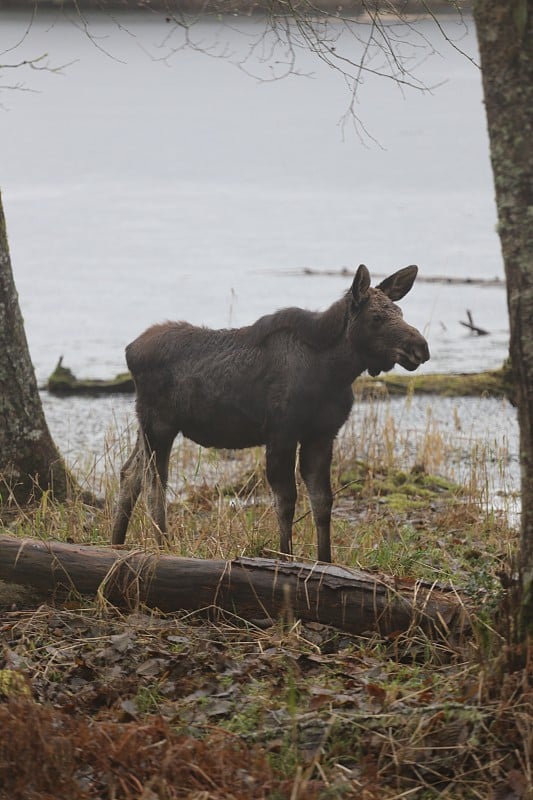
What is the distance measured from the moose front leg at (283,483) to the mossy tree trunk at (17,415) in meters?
2.28

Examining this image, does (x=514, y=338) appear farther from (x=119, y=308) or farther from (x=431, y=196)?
(x=431, y=196)

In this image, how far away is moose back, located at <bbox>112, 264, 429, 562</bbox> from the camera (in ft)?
23.2

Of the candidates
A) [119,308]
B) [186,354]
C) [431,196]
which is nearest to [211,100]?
[431,196]

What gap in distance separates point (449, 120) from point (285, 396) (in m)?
50.1

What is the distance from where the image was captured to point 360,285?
22.9 ft

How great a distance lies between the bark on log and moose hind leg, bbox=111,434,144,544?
2.97ft

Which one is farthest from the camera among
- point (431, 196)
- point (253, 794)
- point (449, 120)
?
point (449, 120)

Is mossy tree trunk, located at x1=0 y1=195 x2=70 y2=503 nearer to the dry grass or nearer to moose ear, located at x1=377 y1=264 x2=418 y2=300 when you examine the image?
the dry grass

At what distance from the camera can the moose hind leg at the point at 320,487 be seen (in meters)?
7.36

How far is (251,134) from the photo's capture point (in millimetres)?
49438

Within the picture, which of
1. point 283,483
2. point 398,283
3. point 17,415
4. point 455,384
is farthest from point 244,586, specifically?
point 455,384

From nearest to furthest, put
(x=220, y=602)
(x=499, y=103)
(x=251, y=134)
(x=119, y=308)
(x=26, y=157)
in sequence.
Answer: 1. (x=499, y=103)
2. (x=220, y=602)
3. (x=119, y=308)
4. (x=26, y=157)
5. (x=251, y=134)

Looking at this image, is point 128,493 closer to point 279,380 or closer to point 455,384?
point 279,380

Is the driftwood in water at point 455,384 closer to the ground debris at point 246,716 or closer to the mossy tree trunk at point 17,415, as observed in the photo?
the mossy tree trunk at point 17,415
